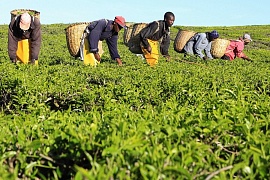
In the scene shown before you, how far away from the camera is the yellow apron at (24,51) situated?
7465 mm

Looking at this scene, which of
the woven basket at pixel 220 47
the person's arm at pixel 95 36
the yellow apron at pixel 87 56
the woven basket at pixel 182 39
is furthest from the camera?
the woven basket at pixel 220 47

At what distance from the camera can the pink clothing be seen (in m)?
12.5

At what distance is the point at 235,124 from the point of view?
91.3 inches

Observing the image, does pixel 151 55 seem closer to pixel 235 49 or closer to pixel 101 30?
pixel 101 30

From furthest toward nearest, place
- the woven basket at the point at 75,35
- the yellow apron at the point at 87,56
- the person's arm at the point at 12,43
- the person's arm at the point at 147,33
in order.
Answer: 1. the woven basket at the point at 75,35
2. the person's arm at the point at 147,33
3. the yellow apron at the point at 87,56
4. the person's arm at the point at 12,43

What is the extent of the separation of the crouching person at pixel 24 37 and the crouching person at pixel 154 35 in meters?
2.19

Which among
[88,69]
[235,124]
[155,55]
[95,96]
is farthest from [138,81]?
[155,55]

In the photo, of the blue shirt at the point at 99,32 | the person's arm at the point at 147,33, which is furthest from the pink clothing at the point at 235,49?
the blue shirt at the point at 99,32

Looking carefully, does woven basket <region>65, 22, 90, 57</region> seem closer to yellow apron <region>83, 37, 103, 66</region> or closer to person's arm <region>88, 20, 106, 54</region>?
yellow apron <region>83, 37, 103, 66</region>

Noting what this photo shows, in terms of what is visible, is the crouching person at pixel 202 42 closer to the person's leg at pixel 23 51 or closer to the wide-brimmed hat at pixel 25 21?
the person's leg at pixel 23 51

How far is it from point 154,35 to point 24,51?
2.57 m

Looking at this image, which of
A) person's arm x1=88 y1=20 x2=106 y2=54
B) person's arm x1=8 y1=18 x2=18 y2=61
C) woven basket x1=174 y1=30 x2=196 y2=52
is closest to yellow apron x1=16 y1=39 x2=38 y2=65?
person's arm x1=8 y1=18 x2=18 y2=61

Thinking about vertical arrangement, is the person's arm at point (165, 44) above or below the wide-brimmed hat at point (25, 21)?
below

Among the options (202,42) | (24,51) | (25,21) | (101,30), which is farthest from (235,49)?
(25,21)
